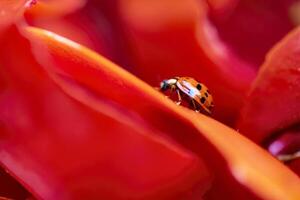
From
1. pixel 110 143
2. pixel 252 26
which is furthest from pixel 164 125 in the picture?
pixel 252 26

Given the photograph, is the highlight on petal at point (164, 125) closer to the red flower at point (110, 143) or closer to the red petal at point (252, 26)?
the red flower at point (110, 143)

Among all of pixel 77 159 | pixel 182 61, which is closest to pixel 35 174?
pixel 77 159

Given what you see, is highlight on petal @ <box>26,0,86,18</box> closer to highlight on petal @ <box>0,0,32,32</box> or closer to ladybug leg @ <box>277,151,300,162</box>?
highlight on petal @ <box>0,0,32,32</box>

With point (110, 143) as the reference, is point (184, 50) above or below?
above

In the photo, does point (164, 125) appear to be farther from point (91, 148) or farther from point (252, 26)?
point (252, 26)

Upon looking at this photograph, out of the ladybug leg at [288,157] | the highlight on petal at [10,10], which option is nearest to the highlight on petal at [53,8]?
the highlight on petal at [10,10]

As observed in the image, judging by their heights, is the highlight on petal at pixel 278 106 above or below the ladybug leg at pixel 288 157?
above

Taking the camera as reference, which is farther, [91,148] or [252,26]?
[252,26]
